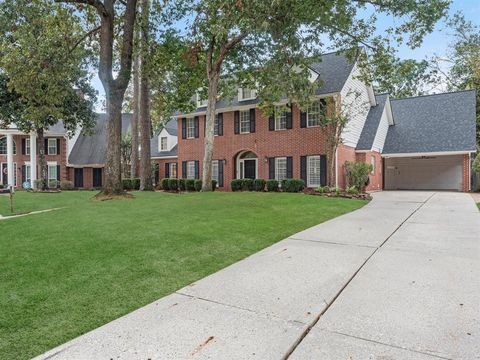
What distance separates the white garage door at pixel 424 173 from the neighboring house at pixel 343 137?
0.19 ft

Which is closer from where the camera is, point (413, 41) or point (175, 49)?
point (413, 41)

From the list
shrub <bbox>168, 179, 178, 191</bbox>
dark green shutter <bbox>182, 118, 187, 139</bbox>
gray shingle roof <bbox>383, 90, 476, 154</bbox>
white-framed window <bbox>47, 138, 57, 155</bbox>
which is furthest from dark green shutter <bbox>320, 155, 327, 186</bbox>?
white-framed window <bbox>47, 138, 57, 155</bbox>

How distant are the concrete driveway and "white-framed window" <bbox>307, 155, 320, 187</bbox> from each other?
1202 cm

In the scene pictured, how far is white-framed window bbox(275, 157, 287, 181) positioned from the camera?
61.4 ft

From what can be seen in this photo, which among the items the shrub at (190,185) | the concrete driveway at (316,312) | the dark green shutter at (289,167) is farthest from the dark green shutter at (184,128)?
the concrete driveway at (316,312)

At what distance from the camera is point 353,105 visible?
18938mm

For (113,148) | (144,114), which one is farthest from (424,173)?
(113,148)

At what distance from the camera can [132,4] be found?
1430cm

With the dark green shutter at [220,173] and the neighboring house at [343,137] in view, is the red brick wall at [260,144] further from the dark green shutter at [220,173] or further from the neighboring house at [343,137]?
the dark green shutter at [220,173]

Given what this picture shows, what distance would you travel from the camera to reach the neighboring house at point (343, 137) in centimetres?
1769

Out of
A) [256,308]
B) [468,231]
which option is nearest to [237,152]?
[468,231]

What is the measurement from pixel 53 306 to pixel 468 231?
7.73 metres

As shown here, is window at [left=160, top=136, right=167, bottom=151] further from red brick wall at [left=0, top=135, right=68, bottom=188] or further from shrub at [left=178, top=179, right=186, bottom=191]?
red brick wall at [left=0, top=135, right=68, bottom=188]

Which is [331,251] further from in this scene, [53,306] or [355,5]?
[355,5]
